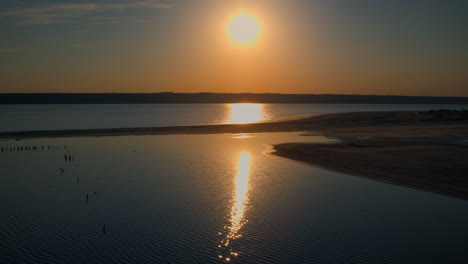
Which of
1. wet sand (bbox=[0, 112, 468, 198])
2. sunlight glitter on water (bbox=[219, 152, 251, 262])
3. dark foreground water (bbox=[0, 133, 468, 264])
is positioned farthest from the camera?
wet sand (bbox=[0, 112, 468, 198])

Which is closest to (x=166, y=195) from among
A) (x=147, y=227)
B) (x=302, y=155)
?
(x=147, y=227)

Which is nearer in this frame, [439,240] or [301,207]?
[439,240]

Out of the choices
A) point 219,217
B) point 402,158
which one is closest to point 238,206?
point 219,217

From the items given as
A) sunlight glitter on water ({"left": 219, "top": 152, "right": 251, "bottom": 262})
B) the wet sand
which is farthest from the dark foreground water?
the wet sand

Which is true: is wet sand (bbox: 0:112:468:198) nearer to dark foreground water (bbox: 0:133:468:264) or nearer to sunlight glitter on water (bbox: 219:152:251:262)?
dark foreground water (bbox: 0:133:468:264)

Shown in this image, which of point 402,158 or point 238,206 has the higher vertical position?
point 238,206

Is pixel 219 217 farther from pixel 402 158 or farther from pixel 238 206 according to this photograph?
pixel 402 158

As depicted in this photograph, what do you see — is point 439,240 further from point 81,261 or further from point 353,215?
point 81,261

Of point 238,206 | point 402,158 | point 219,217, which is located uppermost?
point 219,217

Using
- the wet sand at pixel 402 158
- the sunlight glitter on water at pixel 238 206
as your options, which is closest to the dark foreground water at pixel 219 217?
the sunlight glitter on water at pixel 238 206
